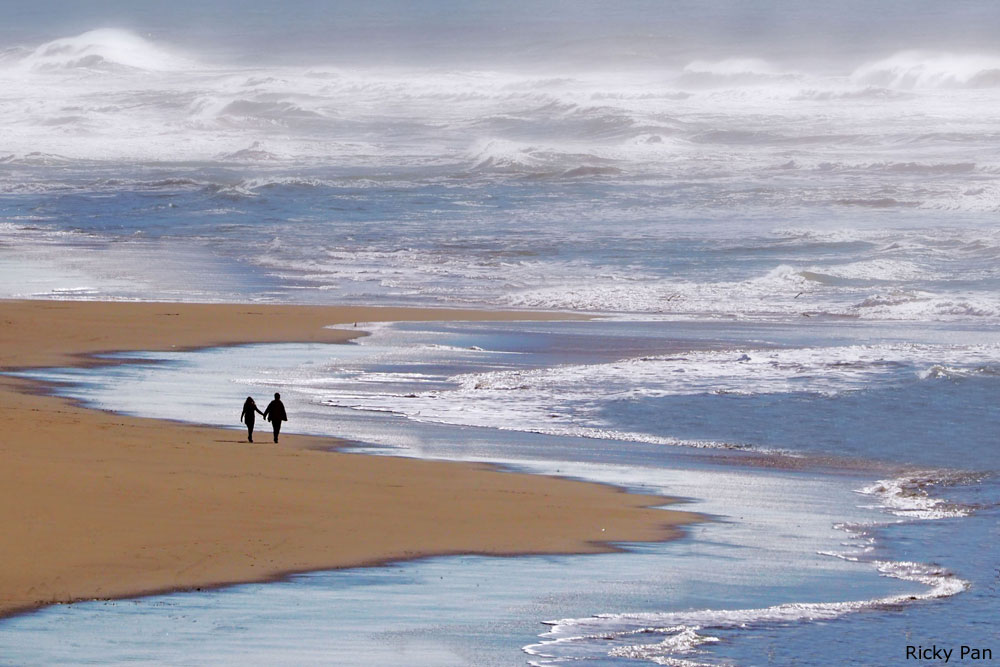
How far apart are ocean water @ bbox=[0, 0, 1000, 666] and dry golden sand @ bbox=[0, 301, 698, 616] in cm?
34

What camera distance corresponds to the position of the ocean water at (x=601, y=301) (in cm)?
621

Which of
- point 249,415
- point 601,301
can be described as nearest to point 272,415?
point 249,415

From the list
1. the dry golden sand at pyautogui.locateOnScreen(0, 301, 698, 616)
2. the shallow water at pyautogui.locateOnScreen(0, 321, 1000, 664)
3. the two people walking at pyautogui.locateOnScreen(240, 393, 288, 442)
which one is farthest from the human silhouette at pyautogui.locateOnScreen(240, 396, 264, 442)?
the shallow water at pyautogui.locateOnScreen(0, 321, 1000, 664)

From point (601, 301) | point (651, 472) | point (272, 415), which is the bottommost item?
point (651, 472)

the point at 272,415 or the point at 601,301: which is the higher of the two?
the point at 601,301

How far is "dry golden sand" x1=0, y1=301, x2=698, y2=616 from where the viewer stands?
21.9ft

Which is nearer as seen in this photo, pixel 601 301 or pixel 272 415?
pixel 272 415

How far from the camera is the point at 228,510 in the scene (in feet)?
25.5

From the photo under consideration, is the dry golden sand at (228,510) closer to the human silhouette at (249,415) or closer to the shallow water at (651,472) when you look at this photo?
the human silhouette at (249,415)

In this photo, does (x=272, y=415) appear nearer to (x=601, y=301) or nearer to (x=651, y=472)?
(x=651, y=472)

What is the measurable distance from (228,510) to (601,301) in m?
12.9

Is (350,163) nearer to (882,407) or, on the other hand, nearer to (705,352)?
(705,352)

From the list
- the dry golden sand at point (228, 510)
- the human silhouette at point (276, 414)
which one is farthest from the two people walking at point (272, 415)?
the dry golden sand at point (228, 510)

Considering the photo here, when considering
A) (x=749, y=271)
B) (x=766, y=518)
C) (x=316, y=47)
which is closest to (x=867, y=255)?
(x=749, y=271)
